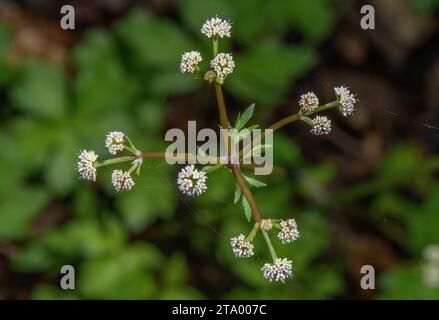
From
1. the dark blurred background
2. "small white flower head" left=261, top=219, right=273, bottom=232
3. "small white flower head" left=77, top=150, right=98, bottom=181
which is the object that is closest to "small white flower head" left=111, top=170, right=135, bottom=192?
"small white flower head" left=77, top=150, right=98, bottom=181

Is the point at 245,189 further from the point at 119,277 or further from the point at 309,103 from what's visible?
the point at 119,277

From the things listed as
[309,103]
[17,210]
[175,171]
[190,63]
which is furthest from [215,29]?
[17,210]

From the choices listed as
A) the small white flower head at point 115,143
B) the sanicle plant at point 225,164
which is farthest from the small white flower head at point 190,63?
the small white flower head at point 115,143

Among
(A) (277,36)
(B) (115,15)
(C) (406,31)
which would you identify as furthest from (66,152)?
(C) (406,31)

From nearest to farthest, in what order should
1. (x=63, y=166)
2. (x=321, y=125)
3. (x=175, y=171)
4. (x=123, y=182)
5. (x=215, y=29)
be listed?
(x=123, y=182) → (x=321, y=125) → (x=215, y=29) → (x=63, y=166) → (x=175, y=171)

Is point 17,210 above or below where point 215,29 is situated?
below

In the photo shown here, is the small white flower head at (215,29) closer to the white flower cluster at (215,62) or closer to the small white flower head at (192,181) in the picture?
the white flower cluster at (215,62)

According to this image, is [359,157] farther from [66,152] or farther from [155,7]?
[66,152]

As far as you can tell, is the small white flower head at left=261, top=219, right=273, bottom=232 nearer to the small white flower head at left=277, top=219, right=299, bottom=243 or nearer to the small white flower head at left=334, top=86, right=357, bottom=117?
the small white flower head at left=277, top=219, right=299, bottom=243
